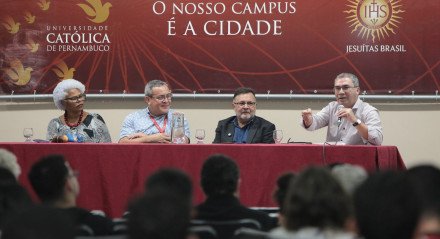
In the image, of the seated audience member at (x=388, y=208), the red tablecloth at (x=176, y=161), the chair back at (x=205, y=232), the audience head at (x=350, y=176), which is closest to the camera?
the seated audience member at (x=388, y=208)

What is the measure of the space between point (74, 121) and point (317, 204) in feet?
12.8

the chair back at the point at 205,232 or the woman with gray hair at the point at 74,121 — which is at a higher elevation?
the woman with gray hair at the point at 74,121

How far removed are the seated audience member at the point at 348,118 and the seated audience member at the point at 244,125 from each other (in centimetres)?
30

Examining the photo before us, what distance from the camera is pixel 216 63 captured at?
709 cm

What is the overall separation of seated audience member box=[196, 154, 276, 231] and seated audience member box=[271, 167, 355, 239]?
0.93 m

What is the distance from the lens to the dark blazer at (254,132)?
6.11m

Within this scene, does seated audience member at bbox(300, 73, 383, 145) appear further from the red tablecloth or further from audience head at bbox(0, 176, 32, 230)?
audience head at bbox(0, 176, 32, 230)

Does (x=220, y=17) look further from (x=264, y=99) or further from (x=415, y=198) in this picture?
(x=415, y=198)

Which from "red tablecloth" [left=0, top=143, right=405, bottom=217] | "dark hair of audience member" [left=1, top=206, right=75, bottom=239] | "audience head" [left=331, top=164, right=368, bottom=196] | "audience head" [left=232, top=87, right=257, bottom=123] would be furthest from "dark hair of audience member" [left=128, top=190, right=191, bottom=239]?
"audience head" [left=232, top=87, right=257, bottom=123]

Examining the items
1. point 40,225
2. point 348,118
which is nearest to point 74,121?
point 348,118

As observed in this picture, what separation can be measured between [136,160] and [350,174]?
2.09 m

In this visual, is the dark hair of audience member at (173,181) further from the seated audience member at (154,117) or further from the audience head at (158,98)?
the audience head at (158,98)

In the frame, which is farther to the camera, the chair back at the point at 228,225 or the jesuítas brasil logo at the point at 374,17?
the jesuítas brasil logo at the point at 374,17

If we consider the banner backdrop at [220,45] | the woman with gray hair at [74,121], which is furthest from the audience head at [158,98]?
the banner backdrop at [220,45]
